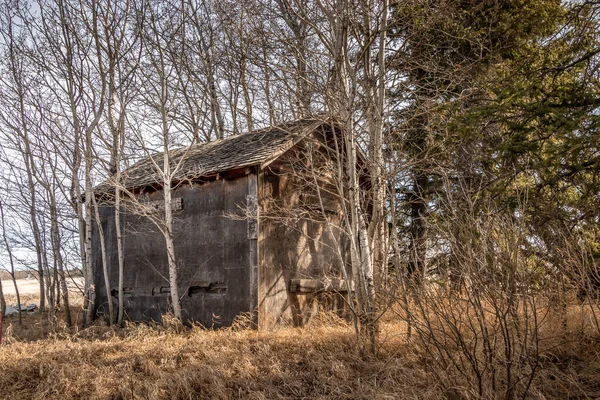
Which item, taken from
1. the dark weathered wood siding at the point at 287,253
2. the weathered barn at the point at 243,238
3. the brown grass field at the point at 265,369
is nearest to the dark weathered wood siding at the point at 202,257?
the weathered barn at the point at 243,238

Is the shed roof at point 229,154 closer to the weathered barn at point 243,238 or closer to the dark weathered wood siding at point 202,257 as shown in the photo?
the weathered barn at point 243,238

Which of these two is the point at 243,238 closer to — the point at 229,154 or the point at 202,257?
the point at 202,257

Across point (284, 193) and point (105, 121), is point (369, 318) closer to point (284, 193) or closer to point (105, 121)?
point (284, 193)

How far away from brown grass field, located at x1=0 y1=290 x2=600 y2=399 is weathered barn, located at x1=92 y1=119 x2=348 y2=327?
1.47 meters

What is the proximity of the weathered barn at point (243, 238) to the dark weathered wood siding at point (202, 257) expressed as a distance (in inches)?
0.9

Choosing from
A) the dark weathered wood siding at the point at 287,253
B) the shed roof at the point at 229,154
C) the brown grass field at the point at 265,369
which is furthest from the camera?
the shed roof at the point at 229,154

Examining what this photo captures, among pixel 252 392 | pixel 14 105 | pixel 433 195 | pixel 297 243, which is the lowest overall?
pixel 252 392

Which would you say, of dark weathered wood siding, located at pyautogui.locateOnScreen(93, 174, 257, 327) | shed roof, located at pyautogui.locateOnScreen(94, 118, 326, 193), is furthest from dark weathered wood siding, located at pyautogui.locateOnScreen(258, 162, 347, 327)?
shed roof, located at pyautogui.locateOnScreen(94, 118, 326, 193)

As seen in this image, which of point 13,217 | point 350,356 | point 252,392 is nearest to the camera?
point 252,392

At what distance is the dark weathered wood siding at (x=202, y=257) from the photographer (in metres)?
9.93

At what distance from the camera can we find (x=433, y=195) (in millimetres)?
13336

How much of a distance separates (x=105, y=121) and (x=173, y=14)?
3419 millimetres

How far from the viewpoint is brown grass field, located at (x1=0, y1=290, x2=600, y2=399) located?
5426 millimetres

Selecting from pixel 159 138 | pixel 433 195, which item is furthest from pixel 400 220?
pixel 159 138
